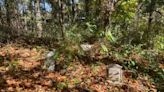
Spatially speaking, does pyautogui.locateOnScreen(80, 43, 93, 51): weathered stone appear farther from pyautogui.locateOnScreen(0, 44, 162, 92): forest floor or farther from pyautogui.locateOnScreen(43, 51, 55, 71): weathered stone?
Result: pyautogui.locateOnScreen(43, 51, 55, 71): weathered stone

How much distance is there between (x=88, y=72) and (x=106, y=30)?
1666 millimetres

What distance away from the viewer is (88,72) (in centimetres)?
726

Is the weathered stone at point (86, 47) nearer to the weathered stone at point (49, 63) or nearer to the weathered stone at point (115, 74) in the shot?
the weathered stone at point (49, 63)

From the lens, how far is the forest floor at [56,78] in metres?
6.47

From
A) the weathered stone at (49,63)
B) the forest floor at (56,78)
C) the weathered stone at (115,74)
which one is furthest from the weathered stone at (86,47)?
the weathered stone at (115,74)

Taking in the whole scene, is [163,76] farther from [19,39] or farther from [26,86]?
[19,39]

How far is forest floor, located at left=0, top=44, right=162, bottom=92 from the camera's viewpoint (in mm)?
6469

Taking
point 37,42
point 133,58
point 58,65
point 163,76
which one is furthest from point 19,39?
point 163,76

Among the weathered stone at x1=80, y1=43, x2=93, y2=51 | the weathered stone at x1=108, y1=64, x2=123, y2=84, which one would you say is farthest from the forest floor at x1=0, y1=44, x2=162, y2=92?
the weathered stone at x1=80, y1=43, x2=93, y2=51

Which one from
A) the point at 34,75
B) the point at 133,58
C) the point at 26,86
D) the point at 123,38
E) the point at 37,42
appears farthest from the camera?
the point at 123,38

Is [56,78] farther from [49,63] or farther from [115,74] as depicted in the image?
[115,74]

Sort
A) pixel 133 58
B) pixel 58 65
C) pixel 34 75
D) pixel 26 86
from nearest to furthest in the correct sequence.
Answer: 1. pixel 26 86
2. pixel 34 75
3. pixel 58 65
4. pixel 133 58

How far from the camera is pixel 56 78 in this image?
6.84 m

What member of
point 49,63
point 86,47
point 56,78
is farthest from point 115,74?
point 49,63
